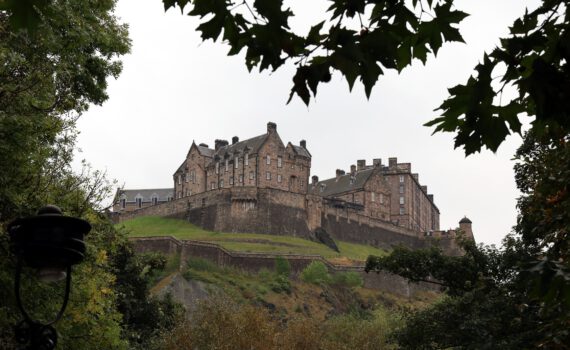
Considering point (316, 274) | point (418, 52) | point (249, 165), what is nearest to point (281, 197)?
point (249, 165)

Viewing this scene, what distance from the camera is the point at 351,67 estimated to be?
15.1 feet

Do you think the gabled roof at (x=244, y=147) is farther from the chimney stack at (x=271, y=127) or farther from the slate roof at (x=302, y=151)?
the slate roof at (x=302, y=151)

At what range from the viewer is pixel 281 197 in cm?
9869

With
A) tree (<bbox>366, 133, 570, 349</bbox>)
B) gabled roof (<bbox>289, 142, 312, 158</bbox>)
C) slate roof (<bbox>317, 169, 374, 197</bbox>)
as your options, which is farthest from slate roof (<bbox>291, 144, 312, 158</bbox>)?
tree (<bbox>366, 133, 570, 349</bbox>)

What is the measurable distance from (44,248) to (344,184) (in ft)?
380

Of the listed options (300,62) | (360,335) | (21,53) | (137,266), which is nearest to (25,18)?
(300,62)

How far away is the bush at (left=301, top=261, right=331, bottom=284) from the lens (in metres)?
83.4

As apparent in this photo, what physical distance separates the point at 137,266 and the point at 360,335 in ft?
59.3

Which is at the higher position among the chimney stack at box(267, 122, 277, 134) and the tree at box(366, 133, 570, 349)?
the chimney stack at box(267, 122, 277, 134)

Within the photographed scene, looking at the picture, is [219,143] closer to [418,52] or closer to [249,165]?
[249,165]

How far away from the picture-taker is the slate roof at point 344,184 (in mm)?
119562

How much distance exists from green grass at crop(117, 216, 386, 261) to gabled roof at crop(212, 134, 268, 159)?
11.2m

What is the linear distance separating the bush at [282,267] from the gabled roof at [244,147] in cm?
2034

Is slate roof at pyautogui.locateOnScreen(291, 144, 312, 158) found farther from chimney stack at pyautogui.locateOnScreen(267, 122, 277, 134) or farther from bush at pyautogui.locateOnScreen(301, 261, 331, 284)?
bush at pyautogui.locateOnScreen(301, 261, 331, 284)
